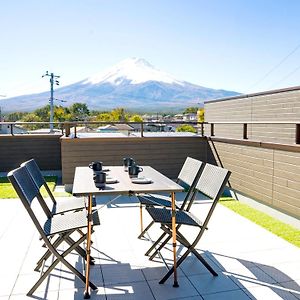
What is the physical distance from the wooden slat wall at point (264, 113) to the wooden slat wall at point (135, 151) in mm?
1704

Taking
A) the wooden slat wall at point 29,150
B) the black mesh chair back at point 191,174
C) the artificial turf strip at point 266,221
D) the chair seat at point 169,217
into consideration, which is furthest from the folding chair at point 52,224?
the wooden slat wall at point 29,150

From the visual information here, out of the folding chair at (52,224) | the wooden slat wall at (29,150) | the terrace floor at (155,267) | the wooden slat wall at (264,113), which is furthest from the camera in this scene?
the wooden slat wall at (29,150)

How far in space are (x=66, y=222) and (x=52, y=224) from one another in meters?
0.11

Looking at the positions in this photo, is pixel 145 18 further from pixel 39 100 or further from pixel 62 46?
pixel 39 100

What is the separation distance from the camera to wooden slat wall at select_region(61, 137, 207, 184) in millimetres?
5824

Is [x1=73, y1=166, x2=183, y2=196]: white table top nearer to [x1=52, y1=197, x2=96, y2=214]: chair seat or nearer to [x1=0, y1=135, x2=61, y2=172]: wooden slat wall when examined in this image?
[x1=52, y1=197, x2=96, y2=214]: chair seat

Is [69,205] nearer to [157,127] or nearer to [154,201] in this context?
[154,201]

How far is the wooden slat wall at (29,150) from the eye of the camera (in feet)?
24.7

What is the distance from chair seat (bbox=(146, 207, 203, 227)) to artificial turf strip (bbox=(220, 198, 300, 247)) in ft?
4.08

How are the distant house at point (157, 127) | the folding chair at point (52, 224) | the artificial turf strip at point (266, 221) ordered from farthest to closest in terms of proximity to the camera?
the distant house at point (157, 127), the artificial turf strip at point (266, 221), the folding chair at point (52, 224)

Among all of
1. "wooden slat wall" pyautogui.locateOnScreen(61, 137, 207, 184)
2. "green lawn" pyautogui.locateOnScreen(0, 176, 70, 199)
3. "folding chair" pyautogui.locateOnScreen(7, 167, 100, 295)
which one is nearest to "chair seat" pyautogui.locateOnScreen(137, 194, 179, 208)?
"folding chair" pyautogui.locateOnScreen(7, 167, 100, 295)

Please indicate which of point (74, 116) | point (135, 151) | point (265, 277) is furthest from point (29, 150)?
point (74, 116)

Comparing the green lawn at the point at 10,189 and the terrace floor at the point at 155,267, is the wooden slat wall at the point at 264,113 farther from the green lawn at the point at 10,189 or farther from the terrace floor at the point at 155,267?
the green lawn at the point at 10,189

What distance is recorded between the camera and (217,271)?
2.68 metres
